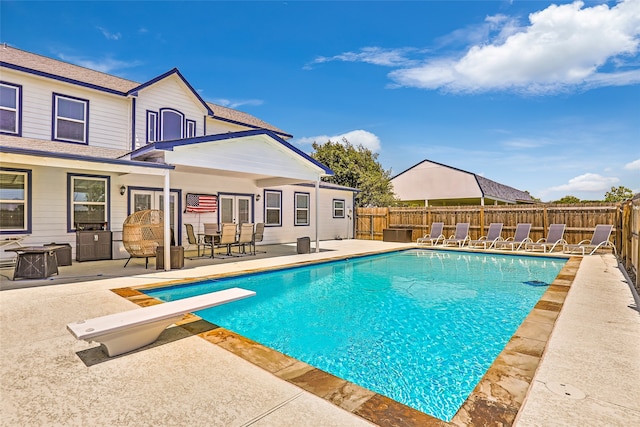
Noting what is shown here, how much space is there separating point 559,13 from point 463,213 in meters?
8.27

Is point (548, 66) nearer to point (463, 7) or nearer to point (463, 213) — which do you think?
point (463, 7)

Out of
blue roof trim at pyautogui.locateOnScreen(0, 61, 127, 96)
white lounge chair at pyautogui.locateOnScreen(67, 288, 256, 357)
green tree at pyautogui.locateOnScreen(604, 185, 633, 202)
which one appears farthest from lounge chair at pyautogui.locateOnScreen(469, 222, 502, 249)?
green tree at pyautogui.locateOnScreen(604, 185, 633, 202)

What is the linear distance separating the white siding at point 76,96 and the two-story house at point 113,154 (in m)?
0.03

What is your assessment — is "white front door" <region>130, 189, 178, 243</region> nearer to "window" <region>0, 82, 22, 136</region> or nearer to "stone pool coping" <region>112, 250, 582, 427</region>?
"window" <region>0, 82, 22, 136</region>

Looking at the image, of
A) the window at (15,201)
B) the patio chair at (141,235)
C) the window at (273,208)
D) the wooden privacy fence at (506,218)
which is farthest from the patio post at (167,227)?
the wooden privacy fence at (506,218)

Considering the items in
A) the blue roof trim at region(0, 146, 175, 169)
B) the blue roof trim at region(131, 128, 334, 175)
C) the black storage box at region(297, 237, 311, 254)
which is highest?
the blue roof trim at region(131, 128, 334, 175)

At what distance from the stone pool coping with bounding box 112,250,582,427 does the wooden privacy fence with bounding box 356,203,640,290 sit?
8.18 metres

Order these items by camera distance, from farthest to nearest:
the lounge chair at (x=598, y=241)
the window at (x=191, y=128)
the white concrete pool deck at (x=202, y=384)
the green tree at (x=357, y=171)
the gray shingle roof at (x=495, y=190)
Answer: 1. the green tree at (x=357, y=171)
2. the gray shingle roof at (x=495, y=190)
3. the window at (x=191, y=128)
4. the lounge chair at (x=598, y=241)
5. the white concrete pool deck at (x=202, y=384)

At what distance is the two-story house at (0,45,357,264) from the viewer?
8.45m

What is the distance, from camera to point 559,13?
9.91 meters

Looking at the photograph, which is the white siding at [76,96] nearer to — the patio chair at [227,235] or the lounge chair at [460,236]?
the patio chair at [227,235]

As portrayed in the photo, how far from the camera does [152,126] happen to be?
11.6 metres

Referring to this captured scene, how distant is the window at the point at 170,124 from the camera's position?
11.8 meters

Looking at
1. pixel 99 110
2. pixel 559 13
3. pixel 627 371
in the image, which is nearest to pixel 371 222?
pixel 559 13
